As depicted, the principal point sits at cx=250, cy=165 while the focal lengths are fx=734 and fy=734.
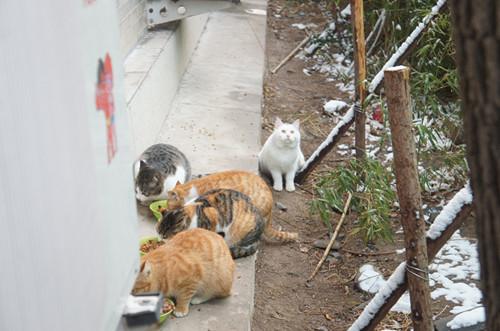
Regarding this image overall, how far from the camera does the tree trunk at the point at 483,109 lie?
47.0 inches

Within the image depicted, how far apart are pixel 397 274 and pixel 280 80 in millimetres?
5209

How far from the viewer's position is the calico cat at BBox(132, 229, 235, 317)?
11.4ft

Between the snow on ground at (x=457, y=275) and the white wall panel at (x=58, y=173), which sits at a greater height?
the white wall panel at (x=58, y=173)

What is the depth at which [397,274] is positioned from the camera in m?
3.26

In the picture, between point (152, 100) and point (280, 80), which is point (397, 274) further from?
point (280, 80)

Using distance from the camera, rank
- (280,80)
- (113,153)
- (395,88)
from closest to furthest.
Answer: (113,153)
(395,88)
(280,80)

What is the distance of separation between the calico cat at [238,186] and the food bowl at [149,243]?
446 millimetres

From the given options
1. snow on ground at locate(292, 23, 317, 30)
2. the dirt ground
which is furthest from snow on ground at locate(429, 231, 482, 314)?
snow on ground at locate(292, 23, 317, 30)

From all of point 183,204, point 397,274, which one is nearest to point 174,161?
point 183,204

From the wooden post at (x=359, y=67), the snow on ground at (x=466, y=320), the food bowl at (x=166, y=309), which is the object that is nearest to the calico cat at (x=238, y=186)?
the wooden post at (x=359, y=67)

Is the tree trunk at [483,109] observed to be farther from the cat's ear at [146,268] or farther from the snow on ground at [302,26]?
the snow on ground at [302,26]

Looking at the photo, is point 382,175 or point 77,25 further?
point 382,175

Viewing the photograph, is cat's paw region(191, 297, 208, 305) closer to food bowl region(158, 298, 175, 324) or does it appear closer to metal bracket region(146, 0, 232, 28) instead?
food bowl region(158, 298, 175, 324)

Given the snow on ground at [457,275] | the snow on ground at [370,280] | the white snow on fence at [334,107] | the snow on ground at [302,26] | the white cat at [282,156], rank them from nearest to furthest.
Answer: the snow on ground at [457,275] < the snow on ground at [370,280] < the white cat at [282,156] < the white snow on fence at [334,107] < the snow on ground at [302,26]
